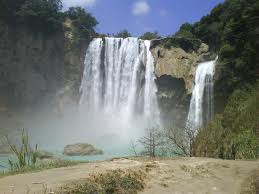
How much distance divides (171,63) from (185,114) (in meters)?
5.31

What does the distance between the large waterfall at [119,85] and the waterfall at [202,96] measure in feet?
19.9

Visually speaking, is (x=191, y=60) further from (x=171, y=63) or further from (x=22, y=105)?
(x=22, y=105)

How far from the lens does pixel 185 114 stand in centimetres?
3988

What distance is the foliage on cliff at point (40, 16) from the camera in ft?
151

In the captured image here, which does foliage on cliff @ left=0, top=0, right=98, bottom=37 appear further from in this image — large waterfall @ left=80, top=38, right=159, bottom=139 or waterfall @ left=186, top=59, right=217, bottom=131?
waterfall @ left=186, top=59, right=217, bottom=131

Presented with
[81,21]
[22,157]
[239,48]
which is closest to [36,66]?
[81,21]

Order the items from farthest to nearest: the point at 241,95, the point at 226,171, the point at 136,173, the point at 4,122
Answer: the point at 4,122 → the point at 241,95 → the point at 226,171 → the point at 136,173

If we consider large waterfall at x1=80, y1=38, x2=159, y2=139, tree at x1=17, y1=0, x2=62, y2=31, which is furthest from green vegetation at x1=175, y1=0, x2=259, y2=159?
tree at x1=17, y1=0, x2=62, y2=31

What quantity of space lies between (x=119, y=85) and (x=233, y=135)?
31.5 m

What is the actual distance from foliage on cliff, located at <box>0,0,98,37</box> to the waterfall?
16.8 metres

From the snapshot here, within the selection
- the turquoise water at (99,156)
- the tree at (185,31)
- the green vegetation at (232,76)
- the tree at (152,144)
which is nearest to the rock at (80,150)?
the turquoise water at (99,156)

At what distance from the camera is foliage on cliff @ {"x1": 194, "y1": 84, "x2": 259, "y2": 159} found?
41.3ft

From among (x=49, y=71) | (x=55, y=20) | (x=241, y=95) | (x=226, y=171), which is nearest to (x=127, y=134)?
(x=49, y=71)

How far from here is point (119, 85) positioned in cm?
4506
